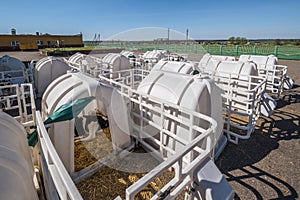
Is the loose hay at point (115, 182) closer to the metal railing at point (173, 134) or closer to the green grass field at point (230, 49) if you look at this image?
the metal railing at point (173, 134)

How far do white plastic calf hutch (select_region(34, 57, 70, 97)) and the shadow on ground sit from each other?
26.8 ft

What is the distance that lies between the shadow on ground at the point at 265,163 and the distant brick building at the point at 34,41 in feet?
110

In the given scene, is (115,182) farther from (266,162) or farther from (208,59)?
(208,59)

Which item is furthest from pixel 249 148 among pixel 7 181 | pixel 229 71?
pixel 7 181

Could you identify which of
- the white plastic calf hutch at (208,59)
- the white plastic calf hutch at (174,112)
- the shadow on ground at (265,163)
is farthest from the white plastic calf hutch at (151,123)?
the white plastic calf hutch at (208,59)

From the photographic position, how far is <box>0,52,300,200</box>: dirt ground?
3342mm

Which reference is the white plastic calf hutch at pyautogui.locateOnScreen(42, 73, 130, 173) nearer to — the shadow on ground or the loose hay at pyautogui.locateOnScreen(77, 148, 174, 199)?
the loose hay at pyautogui.locateOnScreen(77, 148, 174, 199)

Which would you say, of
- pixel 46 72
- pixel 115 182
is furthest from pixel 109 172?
pixel 46 72

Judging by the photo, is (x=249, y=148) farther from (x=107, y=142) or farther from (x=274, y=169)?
(x=107, y=142)

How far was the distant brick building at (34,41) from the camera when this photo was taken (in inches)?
1268

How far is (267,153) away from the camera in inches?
175

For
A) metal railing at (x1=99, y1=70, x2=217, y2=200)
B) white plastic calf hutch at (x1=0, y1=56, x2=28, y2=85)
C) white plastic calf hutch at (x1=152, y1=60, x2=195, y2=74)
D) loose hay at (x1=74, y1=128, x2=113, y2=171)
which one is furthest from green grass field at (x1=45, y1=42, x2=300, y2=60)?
metal railing at (x1=99, y1=70, x2=217, y2=200)

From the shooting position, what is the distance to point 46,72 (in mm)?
9055

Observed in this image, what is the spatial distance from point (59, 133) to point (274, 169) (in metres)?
4.07
